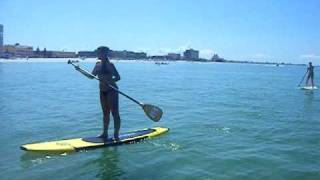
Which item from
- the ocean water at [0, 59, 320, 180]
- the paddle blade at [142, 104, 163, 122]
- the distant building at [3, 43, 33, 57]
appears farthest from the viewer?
the distant building at [3, 43, 33, 57]

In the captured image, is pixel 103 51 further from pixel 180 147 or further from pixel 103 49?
pixel 180 147

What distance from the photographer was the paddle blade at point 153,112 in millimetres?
12453

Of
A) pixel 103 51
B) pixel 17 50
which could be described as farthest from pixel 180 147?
pixel 17 50

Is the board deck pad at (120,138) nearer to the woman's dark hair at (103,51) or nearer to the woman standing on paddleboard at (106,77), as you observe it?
the woman standing on paddleboard at (106,77)

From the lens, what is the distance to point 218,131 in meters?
14.2

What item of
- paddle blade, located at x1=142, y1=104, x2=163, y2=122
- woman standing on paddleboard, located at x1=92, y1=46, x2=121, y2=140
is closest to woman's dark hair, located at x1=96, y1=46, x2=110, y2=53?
woman standing on paddleboard, located at x1=92, y1=46, x2=121, y2=140

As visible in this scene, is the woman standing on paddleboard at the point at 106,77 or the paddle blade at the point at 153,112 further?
the paddle blade at the point at 153,112

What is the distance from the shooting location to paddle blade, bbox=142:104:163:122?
12.5 metres

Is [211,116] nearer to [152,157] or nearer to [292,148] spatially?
[292,148]

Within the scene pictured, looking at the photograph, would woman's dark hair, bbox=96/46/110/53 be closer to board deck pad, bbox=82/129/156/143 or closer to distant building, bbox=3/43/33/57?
board deck pad, bbox=82/129/156/143

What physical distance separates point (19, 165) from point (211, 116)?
31.5 feet

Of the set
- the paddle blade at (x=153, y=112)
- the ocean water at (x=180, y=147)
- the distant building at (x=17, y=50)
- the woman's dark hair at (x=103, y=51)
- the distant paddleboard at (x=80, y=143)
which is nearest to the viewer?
the ocean water at (x=180, y=147)

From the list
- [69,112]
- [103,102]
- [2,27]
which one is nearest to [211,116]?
[69,112]

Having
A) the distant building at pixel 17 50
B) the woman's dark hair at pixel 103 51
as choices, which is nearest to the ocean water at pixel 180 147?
the woman's dark hair at pixel 103 51
